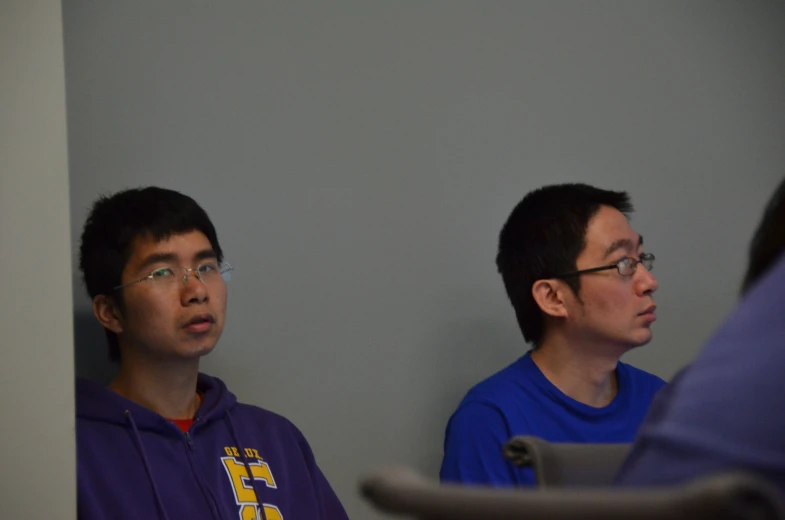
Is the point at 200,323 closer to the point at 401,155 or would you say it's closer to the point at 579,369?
the point at 401,155

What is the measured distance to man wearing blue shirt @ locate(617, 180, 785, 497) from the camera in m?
0.59

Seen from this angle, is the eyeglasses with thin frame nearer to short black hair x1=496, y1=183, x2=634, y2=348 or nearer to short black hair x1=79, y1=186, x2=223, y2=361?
short black hair x1=79, y1=186, x2=223, y2=361

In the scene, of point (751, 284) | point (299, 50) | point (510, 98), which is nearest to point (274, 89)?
point (299, 50)

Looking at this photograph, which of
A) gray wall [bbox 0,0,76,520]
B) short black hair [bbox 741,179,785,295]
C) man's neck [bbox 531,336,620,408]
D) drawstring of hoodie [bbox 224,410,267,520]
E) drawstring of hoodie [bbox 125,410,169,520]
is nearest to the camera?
short black hair [bbox 741,179,785,295]

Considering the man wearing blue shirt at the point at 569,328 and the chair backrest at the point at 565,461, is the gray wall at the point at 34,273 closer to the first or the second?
the chair backrest at the point at 565,461

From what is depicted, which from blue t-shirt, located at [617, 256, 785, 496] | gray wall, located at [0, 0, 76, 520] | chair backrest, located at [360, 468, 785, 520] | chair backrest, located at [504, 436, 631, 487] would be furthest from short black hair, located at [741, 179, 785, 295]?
gray wall, located at [0, 0, 76, 520]

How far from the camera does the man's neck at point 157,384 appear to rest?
183cm

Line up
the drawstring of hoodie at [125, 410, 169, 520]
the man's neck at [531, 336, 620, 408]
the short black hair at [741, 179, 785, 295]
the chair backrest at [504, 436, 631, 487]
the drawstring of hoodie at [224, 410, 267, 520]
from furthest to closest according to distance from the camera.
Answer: the man's neck at [531, 336, 620, 408]
the drawstring of hoodie at [224, 410, 267, 520]
the drawstring of hoodie at [125, 410, 169, 520]
the chair backrest at [504, 436, 631, 487]
the short black hair at [741, 179, 785, 295]

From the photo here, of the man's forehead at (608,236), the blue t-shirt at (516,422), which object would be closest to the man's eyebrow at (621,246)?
the man's forehead at (608,236)

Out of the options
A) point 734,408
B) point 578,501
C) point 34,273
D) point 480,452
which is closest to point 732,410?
point 734,408

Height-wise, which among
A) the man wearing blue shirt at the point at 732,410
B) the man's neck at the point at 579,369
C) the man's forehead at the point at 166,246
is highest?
the man's forehead at the point at 166,246

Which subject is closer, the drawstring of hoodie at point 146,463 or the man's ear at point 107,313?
the drawstring of hoodie at point 146,463

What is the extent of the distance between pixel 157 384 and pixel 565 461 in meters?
0.99

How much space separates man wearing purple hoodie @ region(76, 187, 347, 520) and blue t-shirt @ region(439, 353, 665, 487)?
304mm
